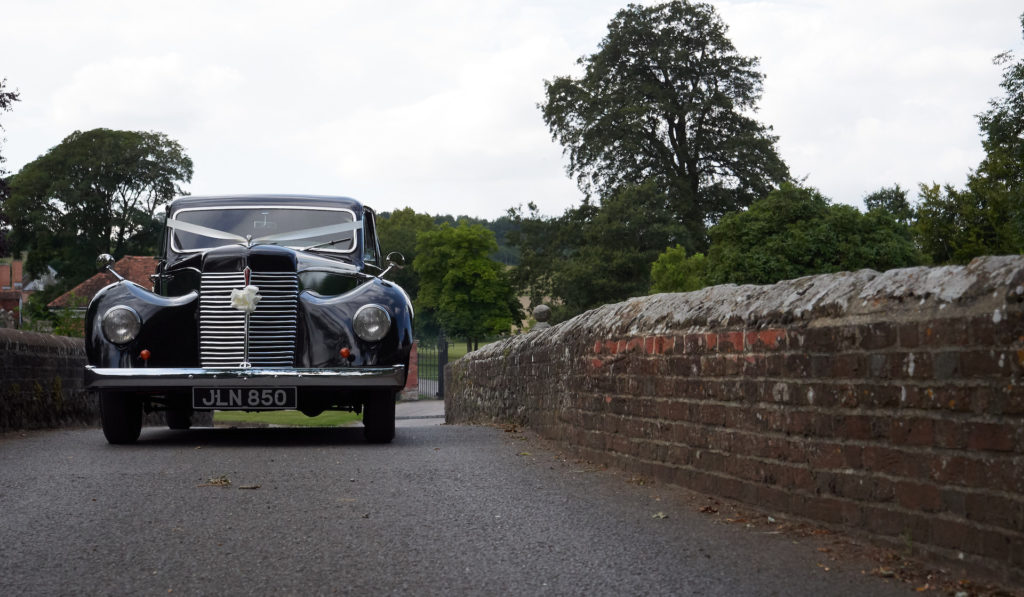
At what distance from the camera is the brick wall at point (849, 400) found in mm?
3504

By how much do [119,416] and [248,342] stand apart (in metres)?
1.31

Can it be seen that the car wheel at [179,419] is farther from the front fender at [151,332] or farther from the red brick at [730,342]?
the red brick at [730,342]

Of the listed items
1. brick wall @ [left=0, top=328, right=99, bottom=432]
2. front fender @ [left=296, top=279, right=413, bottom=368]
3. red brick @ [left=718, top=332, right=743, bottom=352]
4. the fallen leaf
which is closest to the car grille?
front fender @ [left=296, top=279, right=413, bottom=368]

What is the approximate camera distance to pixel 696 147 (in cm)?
4484

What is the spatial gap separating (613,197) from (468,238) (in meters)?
22.1

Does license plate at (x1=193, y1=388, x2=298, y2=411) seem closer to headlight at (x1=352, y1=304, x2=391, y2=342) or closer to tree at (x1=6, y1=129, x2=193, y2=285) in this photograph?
headlight at (x1=352, y1=304, x2=391, y2=342)

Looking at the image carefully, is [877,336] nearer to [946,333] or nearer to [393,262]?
[946,333]

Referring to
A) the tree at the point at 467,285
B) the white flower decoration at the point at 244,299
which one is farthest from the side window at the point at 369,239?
the tree at the point at 467,285

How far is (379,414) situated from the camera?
8883mm

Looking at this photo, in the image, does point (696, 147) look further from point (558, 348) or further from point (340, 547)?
point (340, 547)

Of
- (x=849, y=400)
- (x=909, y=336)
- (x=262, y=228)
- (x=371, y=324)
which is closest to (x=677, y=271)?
(x=262, y=228)

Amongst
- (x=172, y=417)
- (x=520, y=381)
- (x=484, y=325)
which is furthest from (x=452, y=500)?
(x=484, y=325)

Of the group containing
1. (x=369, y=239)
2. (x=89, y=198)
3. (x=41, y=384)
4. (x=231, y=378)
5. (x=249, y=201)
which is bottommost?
(x=41, y=384)

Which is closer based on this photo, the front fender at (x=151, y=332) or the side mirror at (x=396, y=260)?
the front fender at (x=151, y=332)
